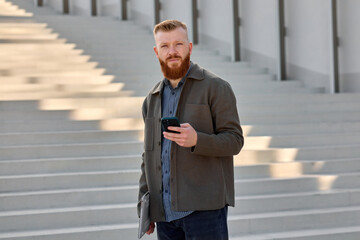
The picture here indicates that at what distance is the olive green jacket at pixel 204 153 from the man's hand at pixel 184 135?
4 centimetres

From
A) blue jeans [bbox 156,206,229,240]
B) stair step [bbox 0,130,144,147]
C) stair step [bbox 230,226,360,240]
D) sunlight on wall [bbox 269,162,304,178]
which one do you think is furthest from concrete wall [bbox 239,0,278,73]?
blue jeans [bbox 156,206,229,240]

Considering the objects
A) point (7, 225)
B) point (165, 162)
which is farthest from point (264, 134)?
point (165, 162)

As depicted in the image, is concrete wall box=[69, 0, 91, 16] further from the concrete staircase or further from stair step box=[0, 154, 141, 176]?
stair step box=[0, 154, 141, 176]

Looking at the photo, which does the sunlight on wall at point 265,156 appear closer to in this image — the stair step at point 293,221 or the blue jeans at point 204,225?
the stair step at point 293,221

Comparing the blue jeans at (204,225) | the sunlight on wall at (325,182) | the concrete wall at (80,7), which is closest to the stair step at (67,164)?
the sunlight on wall at (325,182)

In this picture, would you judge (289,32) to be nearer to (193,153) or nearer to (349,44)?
(349,44)

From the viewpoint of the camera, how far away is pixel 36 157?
5246 millimetres

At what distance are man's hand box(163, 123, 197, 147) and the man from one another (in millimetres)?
15

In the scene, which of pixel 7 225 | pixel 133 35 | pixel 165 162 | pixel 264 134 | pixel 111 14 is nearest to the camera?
pixel 165 162

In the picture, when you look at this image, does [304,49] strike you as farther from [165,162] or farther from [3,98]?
[165,162]

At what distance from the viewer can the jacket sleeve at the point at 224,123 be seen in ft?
6.47

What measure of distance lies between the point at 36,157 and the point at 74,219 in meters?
0.99

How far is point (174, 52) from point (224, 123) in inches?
12.0

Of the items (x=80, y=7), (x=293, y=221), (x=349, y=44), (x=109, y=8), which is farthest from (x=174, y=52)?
(x=80, y=7)
